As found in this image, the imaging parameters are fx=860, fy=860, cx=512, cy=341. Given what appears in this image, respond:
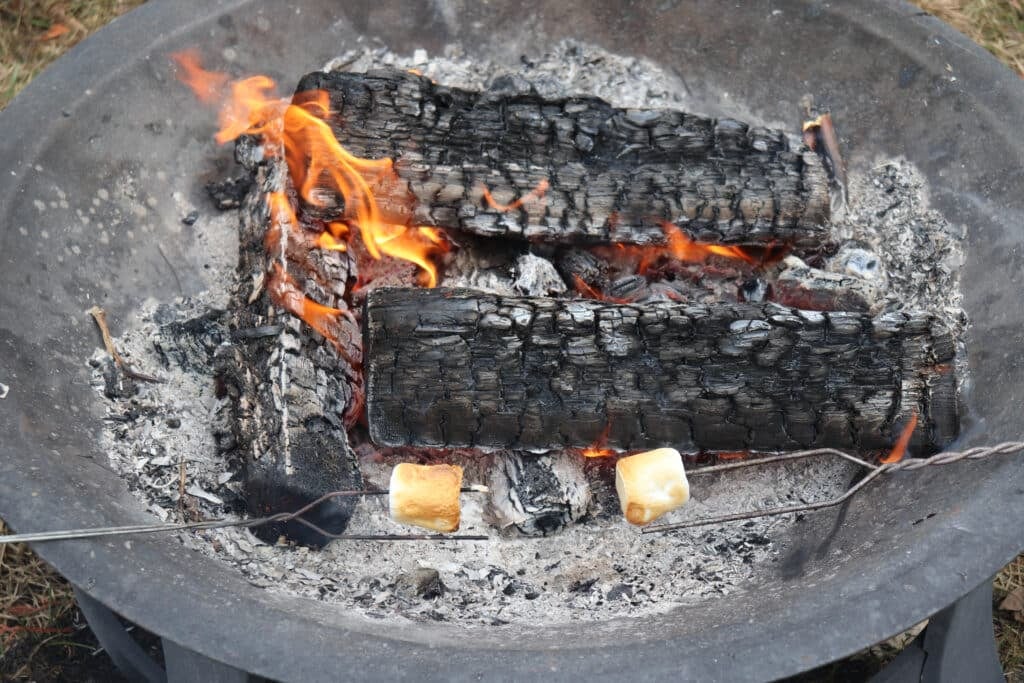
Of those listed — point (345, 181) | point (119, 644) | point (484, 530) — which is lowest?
point (119, 644)

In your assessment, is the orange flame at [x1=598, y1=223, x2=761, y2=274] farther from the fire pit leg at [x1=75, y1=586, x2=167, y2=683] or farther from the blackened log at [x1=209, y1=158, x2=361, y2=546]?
the fire pit leg at [x1=75, y1=586, x2=167, y2=683]

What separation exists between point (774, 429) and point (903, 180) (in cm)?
95

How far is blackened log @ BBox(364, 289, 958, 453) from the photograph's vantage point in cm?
188

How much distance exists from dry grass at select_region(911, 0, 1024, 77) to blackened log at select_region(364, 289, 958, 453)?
223 cm

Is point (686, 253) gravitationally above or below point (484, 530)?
above

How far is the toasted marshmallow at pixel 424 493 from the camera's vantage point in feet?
5.46

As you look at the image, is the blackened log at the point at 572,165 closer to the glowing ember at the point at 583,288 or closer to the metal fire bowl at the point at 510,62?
the glowing ember at the point at 583,288

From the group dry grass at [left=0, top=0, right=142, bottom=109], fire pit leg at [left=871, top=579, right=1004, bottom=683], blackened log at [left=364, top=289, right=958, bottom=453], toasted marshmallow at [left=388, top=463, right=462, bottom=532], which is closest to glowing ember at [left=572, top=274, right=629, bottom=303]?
blackened log at [left=364, top=289, right=958, bottom=453]

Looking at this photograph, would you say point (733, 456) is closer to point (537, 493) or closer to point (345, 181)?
point (537, 493)

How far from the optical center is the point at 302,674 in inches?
53.7

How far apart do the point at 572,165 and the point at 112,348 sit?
1227 mm

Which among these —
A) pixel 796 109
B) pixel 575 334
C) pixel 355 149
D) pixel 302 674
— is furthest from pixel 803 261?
pixel 302 674

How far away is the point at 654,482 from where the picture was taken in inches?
66.3

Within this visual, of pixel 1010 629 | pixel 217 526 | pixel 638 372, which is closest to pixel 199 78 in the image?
pixel 217 526
